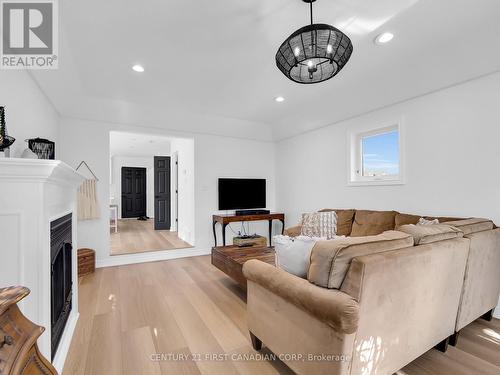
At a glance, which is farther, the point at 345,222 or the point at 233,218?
the point at 233,218

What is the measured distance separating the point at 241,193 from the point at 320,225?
6.24 feet

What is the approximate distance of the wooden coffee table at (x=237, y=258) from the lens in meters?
2.72

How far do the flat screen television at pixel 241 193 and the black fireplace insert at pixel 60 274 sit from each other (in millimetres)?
2828

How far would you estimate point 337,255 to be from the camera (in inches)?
49.9

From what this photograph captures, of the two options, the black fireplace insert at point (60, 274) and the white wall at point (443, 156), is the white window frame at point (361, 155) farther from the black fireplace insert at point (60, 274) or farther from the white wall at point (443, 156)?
the black fireplace insert at point (60, 274)

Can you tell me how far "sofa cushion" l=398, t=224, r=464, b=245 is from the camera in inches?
61.9

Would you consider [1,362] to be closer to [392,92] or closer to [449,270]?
[449,270]

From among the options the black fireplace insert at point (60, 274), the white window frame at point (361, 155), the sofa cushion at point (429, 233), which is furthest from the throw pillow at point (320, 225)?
the black fireplace insert at point (60, 274)

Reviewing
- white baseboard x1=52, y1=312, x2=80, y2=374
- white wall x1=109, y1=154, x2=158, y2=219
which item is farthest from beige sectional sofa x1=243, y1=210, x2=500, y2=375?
white wall x1=109, y1=154, x2=158, y2=219

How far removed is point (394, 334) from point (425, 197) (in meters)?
2.18

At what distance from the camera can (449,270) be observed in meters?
1.65

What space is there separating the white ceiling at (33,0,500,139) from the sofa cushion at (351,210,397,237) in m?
1.50

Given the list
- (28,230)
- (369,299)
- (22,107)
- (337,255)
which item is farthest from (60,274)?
(369,299)

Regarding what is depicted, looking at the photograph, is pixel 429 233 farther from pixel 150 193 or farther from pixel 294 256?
pixel 150 193
